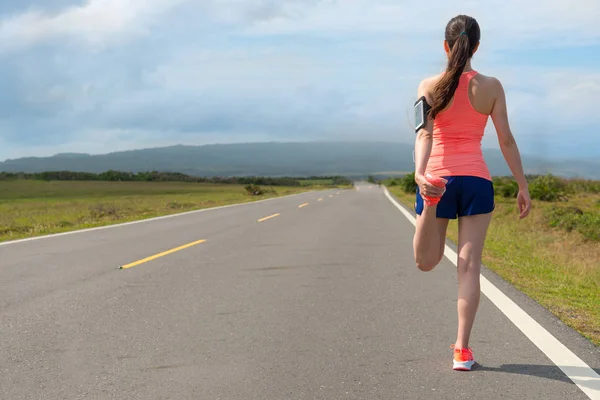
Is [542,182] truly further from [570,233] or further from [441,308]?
[441,308]

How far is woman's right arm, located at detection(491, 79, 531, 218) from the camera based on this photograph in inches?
161

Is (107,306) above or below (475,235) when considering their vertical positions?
below

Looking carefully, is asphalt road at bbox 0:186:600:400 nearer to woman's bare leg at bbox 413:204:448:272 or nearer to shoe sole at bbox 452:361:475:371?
shoe sole at bbox 452:361:475:371

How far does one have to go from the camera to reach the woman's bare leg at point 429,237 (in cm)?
414

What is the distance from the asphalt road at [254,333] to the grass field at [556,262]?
1.03ft

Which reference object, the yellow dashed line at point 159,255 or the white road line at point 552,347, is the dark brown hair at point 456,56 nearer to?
the white road line at point 552,347

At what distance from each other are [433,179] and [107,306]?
375 centimetres

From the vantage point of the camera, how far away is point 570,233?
14797mm

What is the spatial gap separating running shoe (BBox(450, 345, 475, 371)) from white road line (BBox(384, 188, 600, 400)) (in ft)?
1.98

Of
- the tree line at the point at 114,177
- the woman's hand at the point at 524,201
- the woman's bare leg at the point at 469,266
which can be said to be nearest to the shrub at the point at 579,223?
the woman's hand at the point at 524,201

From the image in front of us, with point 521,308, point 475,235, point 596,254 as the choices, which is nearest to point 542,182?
point 596,254

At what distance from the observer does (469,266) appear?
4211 mm

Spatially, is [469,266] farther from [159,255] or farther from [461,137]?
[159,255]

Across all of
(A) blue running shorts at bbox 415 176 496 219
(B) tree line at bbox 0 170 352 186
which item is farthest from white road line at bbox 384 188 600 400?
(B) tree line at bbox 0 170 352 186
